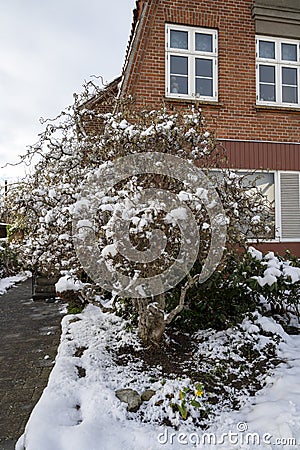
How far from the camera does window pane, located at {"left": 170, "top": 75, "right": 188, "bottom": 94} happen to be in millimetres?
7578

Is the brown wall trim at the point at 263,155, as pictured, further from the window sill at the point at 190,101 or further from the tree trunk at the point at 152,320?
the tree trunk at the point at 152,320

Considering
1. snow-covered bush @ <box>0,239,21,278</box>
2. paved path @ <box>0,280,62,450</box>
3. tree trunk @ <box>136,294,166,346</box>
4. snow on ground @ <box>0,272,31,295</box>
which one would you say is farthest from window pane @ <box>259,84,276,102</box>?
snow-covered bush @ <box>0,239,21,278</box>

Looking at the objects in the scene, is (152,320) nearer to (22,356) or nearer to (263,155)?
(22,356)

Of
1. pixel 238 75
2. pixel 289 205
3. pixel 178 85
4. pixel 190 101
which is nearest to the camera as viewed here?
pixel 190 101

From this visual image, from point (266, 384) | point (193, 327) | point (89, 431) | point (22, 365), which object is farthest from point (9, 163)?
point (266, 384)

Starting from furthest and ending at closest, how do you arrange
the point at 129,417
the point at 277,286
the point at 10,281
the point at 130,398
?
the point at 10,281 → the point at 277,286 → the point at 130,398 → the point at 129,417

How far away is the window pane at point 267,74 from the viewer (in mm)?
8078

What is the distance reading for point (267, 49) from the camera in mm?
8125

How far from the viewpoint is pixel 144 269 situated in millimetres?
3758

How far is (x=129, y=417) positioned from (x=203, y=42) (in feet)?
24.1

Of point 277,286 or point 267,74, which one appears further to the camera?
point 267,74

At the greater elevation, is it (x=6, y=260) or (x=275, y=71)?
(x=275, y=71)

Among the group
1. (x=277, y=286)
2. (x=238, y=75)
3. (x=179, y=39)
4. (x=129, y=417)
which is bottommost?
(x=129, y=417)

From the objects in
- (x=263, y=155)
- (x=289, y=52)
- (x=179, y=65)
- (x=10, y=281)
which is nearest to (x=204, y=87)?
(x=179, y=65)
